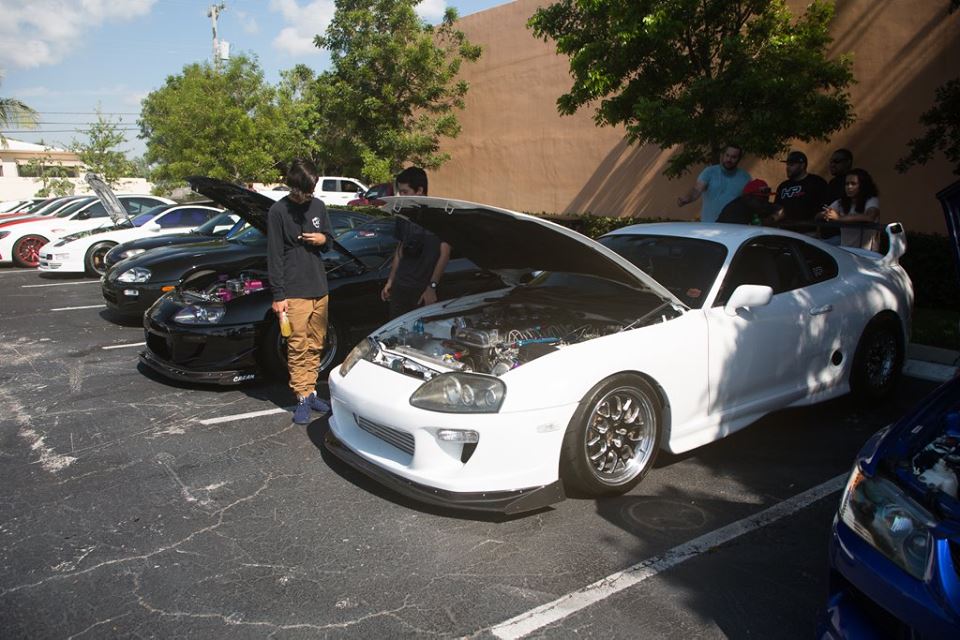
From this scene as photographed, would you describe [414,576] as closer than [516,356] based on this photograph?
Yes

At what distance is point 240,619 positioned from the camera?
292cm

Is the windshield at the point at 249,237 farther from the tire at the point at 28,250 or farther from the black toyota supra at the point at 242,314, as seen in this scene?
the tire at the point at 28,250

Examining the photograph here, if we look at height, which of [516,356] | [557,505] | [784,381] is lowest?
[557,505]

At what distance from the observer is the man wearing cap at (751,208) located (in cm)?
703

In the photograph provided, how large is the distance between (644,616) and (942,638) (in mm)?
1148

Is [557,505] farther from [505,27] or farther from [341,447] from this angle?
[505,27]

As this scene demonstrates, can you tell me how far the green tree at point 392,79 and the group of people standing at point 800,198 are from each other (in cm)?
1273

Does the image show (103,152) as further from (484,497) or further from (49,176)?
(484,497)

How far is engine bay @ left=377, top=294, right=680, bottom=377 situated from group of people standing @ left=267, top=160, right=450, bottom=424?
77cm

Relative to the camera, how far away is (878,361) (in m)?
5.41

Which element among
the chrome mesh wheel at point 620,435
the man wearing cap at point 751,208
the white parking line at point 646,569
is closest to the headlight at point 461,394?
the chrome mesh wheel at point 620,435

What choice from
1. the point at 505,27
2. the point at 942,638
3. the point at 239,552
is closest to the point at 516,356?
the point at 239,552

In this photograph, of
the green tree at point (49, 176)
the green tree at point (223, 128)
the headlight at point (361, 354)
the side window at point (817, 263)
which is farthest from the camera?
the green tree at point (49, 176)

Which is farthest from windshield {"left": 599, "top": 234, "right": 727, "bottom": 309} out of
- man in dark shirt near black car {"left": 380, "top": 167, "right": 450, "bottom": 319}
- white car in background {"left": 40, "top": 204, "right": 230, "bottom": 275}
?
white car in background {"left": 40, "top": 204, "right": 230, "bottom": 275}
